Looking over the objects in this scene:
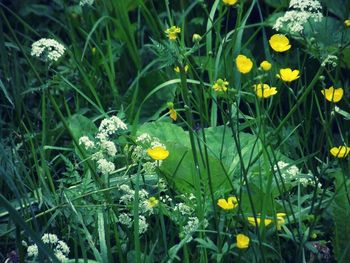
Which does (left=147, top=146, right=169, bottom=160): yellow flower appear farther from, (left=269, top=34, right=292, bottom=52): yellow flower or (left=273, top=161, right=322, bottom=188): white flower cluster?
(left=269, top=34, right=292, bottom=52): yellow flower

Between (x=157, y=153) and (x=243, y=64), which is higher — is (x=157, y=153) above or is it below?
below

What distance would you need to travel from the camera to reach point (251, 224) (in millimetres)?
1818

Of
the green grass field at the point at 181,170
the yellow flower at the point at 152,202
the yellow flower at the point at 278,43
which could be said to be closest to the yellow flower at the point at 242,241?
the green grass field at the point at 181,170

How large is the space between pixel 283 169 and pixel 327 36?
1.02m

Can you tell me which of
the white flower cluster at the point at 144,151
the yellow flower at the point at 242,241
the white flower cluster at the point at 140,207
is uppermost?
the white flower cluster at the point at 144,151

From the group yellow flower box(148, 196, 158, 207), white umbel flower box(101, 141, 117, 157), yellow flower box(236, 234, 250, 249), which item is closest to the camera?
yellow flower box(236, 234, 250, 249)

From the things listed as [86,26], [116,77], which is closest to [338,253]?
[116,77]

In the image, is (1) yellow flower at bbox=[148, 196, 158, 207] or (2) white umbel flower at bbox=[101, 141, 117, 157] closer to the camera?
(1) yellow flower at bbox=[148, 196, 158, 207]

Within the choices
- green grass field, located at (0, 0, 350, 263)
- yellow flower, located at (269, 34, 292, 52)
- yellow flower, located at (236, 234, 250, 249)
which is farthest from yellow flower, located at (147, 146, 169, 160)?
yellow flower, located at (269, 34, 292, 52)

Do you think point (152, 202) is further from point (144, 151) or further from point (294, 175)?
point (294, 175)

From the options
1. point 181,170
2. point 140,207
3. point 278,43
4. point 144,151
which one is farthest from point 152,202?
point 278,43

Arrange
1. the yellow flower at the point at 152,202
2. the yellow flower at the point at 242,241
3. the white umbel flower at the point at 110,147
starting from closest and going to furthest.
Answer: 1. the yellow flower at the point at 242,241
2. the yellow flower at the point at 152,202
3. the white umbel flower at the point at 110,147

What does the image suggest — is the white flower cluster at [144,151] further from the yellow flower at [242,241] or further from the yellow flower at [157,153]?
the yellow flower at [242,241]

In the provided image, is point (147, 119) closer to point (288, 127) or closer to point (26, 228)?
point (288, 127)
